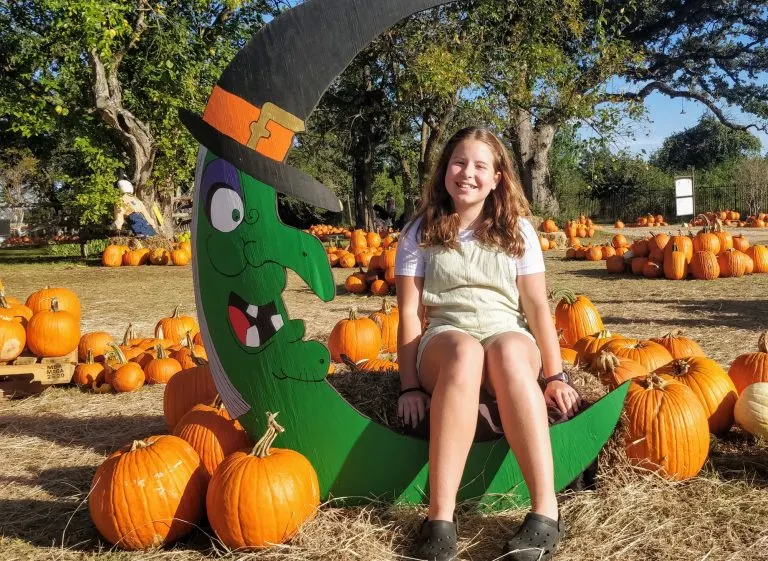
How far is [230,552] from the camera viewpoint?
2365mm

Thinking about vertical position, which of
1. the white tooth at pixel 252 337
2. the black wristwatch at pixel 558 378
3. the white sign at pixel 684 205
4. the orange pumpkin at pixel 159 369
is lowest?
the orange pumpkin at pixel 159 369

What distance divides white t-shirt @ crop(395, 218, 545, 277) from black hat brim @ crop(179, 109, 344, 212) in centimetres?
49

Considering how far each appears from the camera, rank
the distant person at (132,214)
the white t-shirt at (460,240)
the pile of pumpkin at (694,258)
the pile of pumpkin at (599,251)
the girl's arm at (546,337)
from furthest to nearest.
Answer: the distant person at (132,214)
the pile of pumpkin at (599,251)
the pile of pumpkin at (694,258)
the white t-shirt at (460,240)
the girl's arm at (546,337)

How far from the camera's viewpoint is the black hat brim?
7.91ft

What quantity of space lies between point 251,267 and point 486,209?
1.03 m

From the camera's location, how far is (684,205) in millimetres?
18812

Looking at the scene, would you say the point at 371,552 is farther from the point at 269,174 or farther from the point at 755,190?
the point at 755,190

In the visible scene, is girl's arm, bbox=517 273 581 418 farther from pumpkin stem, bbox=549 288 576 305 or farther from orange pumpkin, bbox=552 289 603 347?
orange pumpkin, bbox=552 289 603 347

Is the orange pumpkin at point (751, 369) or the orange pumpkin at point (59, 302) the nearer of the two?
the orange pumpkin at point (751, 369)

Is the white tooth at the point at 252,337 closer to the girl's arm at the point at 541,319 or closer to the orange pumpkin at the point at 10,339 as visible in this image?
the girl's arm at the point at 541,319

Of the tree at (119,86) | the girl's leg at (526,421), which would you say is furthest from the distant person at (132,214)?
the girl's leg at (526,421)

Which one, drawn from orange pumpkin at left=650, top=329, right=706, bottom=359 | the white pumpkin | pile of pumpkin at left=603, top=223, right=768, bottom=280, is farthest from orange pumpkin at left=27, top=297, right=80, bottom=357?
pile of pumpkin at left=603, top=223, right=768, bottom=280

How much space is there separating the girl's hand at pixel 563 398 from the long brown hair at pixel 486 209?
0.53m

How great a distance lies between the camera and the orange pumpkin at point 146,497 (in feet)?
7.99
